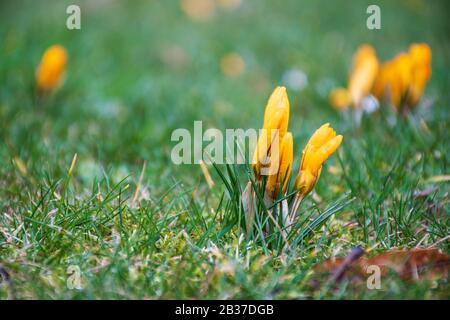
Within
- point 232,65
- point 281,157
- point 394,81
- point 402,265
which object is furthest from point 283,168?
point 232,65

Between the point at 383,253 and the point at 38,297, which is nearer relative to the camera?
the point at 38,297

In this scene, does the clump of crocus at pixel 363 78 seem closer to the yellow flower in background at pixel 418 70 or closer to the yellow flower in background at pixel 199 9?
the yellow flower in background at pixel 418 70

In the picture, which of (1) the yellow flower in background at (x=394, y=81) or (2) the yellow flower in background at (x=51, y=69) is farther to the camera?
(2) the yellow flower in background at (x=51, y=69)

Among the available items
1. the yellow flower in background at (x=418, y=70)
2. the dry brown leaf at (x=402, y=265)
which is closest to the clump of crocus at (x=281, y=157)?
the dry brown leaf at (x=402, y=265)

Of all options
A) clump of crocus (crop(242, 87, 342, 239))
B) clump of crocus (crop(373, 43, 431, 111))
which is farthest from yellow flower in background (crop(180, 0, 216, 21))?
clump of crocus (crop(242, 87, 342, 239))
